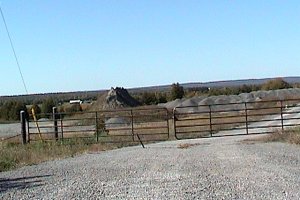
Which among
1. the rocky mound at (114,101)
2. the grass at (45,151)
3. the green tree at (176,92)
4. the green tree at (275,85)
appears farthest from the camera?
the green tree at (275,85)

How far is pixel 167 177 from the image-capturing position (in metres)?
13.4

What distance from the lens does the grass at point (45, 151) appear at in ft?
62.1

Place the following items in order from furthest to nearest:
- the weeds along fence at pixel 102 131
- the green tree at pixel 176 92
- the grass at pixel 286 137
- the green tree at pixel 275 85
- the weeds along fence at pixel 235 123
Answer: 1. the green tree at pixel 275 85
2. the green tree at pixel 176 92
3. the weeds along fence at pixel 235 123
4. the weeds along fence at pixel 102 131
5. the grass at pixel 286 137

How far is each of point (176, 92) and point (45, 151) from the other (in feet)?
275

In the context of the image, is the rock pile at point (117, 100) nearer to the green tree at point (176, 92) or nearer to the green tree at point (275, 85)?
the green tree at point (176, 92)

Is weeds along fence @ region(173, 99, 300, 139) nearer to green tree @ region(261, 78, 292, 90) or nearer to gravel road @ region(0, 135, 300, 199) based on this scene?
gravel road @ region(0, 135, 300, 199)

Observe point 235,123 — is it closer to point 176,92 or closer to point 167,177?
point 167,177

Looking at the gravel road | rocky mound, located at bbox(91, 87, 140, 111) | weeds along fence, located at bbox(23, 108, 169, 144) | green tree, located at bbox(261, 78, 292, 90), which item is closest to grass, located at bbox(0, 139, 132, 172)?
the gravel road

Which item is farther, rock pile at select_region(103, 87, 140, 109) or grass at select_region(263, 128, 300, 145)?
rock pile at select_region(103, 87, 140, 109)

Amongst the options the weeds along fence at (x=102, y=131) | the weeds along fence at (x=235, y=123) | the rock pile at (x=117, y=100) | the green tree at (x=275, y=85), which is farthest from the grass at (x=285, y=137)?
the green tree at (x=275, y=85)

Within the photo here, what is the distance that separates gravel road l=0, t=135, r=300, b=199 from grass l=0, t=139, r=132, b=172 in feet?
3.57

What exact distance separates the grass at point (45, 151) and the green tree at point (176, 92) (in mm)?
77024

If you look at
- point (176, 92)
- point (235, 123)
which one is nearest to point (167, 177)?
point (235, 123)

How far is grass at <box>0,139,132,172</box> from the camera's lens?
62.1 ft
